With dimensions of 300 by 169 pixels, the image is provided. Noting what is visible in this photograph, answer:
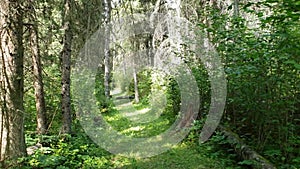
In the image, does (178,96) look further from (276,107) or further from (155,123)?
(276,107)

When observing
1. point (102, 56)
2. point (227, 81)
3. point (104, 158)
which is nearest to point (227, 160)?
point (227, 81)

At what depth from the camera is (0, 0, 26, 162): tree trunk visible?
14.2 ft

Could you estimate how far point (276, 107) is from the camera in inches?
200

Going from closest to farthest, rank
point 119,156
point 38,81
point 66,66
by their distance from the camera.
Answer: point 119,156, point 38,81, point 66,66

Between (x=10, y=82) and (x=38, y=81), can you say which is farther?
(x=38, y=81)

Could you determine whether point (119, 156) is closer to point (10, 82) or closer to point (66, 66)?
point (66, 66)

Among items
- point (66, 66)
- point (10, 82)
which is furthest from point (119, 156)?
point (10, 82)

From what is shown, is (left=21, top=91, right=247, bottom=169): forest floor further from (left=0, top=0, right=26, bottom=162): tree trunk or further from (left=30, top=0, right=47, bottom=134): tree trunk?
(left=30, top=0, right=47, bottom=134): tree trunk

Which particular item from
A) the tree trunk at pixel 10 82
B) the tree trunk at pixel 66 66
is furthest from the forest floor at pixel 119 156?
the tree trunk at pixel 66 66

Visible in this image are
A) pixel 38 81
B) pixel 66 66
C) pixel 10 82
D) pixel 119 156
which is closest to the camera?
pixel 10 82

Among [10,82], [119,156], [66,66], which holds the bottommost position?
[119,156]

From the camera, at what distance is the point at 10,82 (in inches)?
171

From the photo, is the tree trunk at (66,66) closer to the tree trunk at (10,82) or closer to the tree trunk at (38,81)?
the tree trunk at (38,81)

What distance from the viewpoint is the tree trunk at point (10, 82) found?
4316mm
